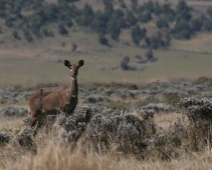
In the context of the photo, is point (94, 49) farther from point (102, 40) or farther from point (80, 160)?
point (80, 160)

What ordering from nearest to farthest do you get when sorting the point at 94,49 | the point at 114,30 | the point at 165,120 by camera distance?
1. the point at 165,120
2. the point at 94,49
3. the point at 114,30

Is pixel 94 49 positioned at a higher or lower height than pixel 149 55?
higher

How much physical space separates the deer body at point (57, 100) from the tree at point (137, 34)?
173 m

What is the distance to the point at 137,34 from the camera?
189500mm

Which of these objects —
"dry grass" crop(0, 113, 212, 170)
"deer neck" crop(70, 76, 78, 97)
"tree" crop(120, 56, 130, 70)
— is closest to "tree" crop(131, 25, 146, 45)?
"tree" crop(120, 56, 130, 70)

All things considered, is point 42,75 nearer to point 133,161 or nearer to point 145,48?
point 145,48

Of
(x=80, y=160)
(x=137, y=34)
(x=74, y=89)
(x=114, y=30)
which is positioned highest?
(x=74, y=89)

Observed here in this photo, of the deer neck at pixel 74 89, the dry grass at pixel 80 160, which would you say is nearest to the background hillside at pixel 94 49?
the deer neck at pixel 74 89

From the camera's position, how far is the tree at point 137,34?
615 ft

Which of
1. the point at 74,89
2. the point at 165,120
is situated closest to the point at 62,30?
the point at 165,120

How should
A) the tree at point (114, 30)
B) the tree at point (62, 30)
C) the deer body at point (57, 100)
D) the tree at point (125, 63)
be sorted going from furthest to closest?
the tree at point (114, 30) < the tree at point (62, 30) < the tree at point (125, 63) < the deer body at point (57, 100)

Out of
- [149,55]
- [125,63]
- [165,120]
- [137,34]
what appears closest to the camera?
[165,120]

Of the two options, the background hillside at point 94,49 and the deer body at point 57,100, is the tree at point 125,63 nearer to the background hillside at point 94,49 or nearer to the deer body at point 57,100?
the background hillside at point 94,49

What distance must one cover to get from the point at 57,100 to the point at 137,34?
176 m
